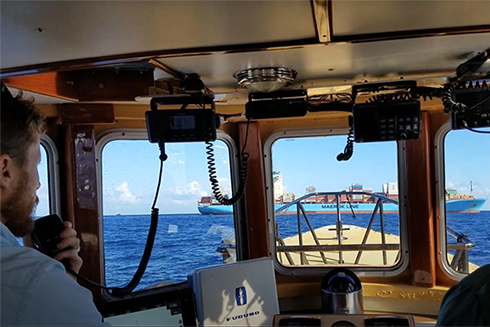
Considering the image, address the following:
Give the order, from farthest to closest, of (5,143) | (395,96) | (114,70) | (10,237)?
(114,70), (395,96), (5,143), (10,237)

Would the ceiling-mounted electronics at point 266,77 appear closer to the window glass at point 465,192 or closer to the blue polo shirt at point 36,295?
the blue polo shirt at point 36,295

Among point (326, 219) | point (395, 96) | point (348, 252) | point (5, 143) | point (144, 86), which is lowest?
point (348, 252)

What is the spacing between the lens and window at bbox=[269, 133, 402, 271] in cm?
288

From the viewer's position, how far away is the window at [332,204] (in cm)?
288

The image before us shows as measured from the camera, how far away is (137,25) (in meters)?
1.08

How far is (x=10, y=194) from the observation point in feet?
3.23

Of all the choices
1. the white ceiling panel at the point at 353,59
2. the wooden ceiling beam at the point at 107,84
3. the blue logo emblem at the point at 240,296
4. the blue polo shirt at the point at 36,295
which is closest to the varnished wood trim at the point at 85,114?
the wooden ceiling beam at the point at 107,84

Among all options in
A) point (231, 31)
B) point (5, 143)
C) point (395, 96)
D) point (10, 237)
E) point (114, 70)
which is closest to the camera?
point (10, 237)

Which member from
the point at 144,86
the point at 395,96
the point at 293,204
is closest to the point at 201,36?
the point at 395,96

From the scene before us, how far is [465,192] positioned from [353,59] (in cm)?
182

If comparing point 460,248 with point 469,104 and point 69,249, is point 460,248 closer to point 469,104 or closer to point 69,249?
point 469,104

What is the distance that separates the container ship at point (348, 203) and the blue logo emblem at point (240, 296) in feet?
2.47

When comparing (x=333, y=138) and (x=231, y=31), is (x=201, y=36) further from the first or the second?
(x=333, y=138)

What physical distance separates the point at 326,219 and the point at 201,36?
2.20m
